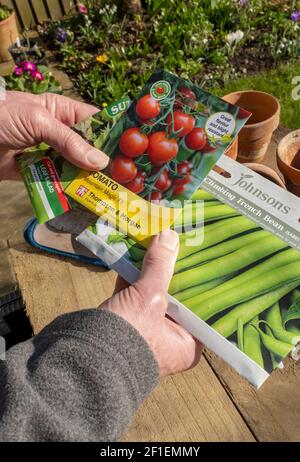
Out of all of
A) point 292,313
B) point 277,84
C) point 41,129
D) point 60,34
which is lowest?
point 277,84

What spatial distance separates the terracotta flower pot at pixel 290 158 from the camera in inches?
50.9

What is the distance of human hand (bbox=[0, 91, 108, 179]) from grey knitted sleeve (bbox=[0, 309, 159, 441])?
0.45 meters

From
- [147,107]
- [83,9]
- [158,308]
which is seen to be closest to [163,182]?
[147,107]

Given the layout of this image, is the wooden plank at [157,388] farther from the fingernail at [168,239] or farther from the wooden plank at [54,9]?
the wooden plank at [54,9]

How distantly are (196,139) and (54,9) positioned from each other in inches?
127

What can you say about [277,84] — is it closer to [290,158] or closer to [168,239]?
[290,158]

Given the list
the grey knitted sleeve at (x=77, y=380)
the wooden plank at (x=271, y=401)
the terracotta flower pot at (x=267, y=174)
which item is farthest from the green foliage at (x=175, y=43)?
the grey knitted sleeve at (x=77, y=380)

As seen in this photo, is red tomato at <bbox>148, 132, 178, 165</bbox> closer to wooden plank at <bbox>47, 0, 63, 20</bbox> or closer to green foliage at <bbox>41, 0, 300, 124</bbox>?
green foliage at <bbox>41, 0, 300, 124</bbox>

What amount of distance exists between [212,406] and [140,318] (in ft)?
1.23

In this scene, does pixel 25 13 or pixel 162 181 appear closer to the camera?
pixel 162 181

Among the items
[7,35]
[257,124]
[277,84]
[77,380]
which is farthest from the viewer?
[7,35]

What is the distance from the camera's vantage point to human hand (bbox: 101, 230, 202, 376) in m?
0.91

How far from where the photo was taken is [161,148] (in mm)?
1114
